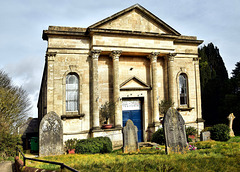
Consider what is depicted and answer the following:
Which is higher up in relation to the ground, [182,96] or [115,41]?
[115,41]

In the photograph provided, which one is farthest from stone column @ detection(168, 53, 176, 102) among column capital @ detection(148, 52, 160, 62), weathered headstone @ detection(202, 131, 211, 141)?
weathered headstone @ detection(202, 131, 211, 141)

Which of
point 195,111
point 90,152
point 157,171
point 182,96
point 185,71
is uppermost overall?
point 185,71

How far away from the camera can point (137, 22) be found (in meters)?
18.0

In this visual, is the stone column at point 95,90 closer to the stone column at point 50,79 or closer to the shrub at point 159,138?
the stone column at point 50,79

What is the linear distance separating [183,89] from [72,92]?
10255 mm

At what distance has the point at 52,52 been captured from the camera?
1605cm

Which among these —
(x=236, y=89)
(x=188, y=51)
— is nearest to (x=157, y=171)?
(x=188, y=51)

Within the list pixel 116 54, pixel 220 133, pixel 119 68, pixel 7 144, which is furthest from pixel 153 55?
pixel 7 144

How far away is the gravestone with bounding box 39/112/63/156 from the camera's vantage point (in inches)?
423

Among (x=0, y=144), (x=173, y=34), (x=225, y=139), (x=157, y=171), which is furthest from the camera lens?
(x=173, y=34)

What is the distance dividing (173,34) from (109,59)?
609 cm

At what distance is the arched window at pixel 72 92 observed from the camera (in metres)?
16.6

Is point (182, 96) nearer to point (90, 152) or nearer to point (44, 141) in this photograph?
point (90, 152)

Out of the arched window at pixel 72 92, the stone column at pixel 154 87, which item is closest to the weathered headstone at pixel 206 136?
the stone column at pixel 154 87
